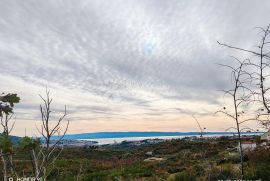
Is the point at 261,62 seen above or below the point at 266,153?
above

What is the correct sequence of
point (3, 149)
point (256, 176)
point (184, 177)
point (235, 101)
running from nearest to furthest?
point (3, 149) < point (235, 101) < point (256, 176) < point (184, 177)

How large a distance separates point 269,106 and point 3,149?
309 cm

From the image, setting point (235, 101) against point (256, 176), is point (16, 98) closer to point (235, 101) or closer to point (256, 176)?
point (235, 101)

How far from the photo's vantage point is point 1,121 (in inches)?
130

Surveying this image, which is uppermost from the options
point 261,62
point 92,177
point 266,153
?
point 261,62

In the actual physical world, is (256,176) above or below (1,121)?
below

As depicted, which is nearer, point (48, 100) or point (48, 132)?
point (48, 132)

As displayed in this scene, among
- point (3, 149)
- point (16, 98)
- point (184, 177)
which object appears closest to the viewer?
point (16, 98)

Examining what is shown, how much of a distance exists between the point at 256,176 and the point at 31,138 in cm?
803

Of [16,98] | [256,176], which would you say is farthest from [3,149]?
[256,176]

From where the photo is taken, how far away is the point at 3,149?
8.31 ft

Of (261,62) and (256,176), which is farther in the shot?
(256,176)

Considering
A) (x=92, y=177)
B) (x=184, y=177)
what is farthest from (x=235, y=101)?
(x=92, y=177)

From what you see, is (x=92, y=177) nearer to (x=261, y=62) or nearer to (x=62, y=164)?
(x=62, y=164)
